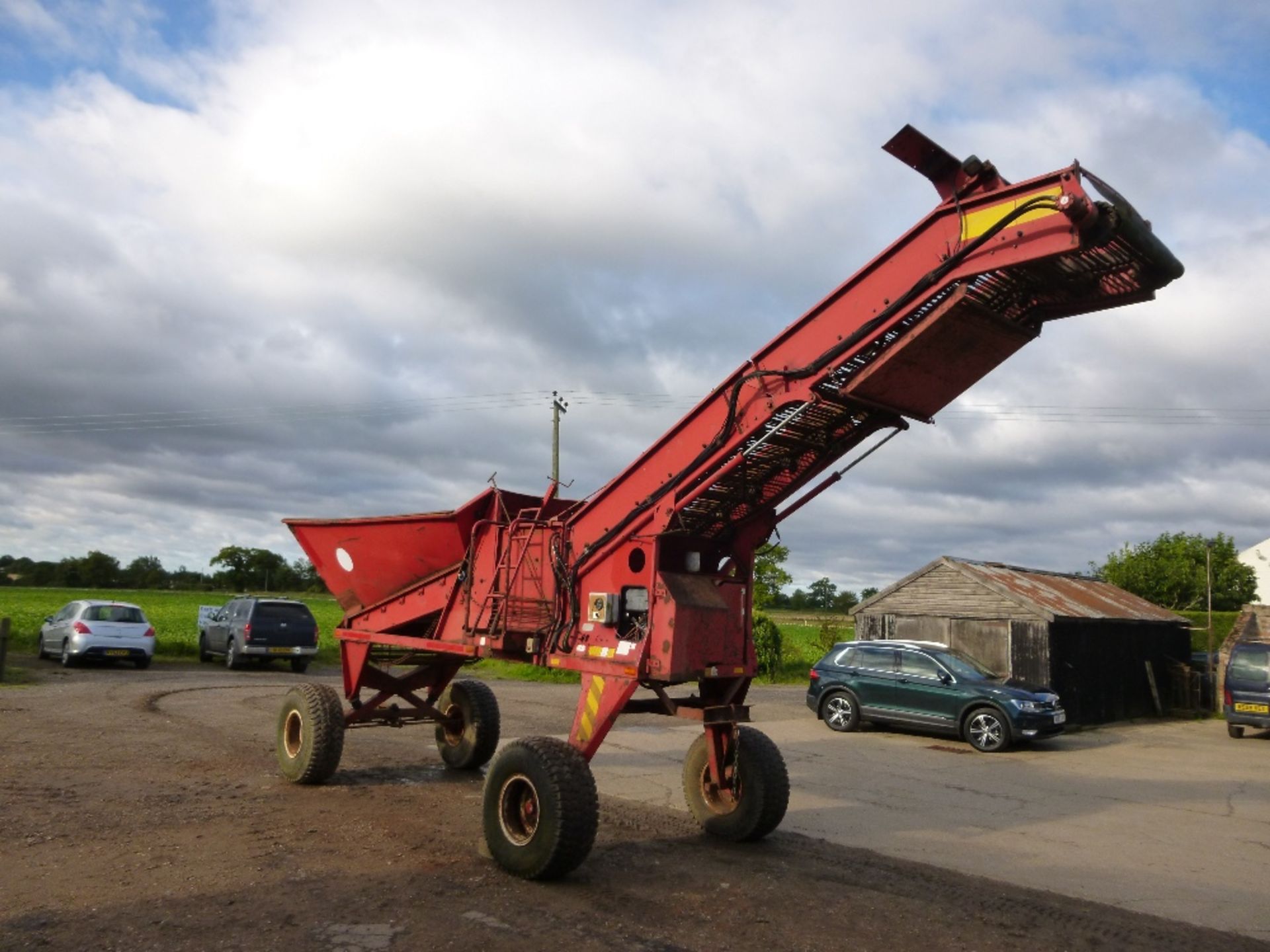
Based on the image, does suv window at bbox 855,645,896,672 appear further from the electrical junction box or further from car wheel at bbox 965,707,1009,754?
the electrical junction box

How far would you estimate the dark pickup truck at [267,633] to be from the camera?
24156mm

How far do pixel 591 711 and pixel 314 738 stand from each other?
11.5 ft

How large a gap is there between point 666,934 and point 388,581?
5.00m

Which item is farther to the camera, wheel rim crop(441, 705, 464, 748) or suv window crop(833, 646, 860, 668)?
suv window crop(833, 646, 860, 668)

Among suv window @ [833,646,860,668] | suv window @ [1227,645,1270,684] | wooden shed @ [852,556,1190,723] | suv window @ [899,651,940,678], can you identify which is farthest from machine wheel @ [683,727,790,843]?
suv window @ [1227,645,1270,684]

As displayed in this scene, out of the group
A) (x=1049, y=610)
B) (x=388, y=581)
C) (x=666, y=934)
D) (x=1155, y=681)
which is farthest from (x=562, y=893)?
(x=1155, y=681)

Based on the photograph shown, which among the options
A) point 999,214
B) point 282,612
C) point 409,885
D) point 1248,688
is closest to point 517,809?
point 409,885

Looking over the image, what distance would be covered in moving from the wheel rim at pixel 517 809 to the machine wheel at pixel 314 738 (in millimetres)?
3062

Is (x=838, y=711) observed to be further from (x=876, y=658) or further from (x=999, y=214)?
(x=999, y=214)

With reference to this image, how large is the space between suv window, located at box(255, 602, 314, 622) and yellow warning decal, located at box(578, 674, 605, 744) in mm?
19243

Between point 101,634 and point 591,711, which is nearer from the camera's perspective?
point 591,711

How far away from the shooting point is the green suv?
1488 centimetres

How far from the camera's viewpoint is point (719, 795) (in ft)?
26.7

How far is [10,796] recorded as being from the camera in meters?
8.38
